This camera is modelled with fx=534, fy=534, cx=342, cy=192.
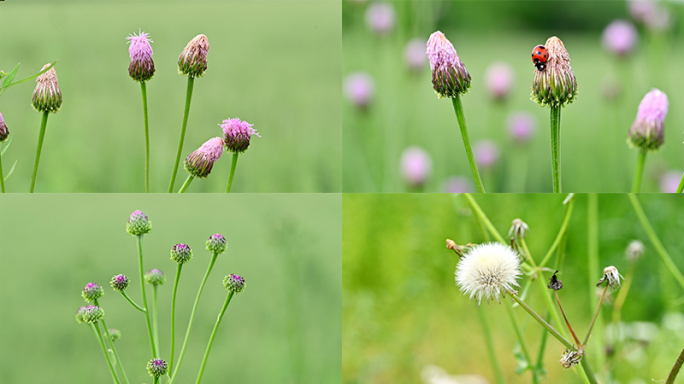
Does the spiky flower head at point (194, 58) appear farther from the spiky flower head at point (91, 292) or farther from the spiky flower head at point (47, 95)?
the spiky flower head at point (91, 292)

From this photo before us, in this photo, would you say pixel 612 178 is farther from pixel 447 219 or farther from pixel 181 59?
pixel 181 59

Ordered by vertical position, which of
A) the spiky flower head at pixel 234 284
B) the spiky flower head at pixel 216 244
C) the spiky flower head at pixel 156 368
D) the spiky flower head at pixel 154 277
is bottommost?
the spiky flower head at pixel 156 368

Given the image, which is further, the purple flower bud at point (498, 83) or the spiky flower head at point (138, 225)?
the purple flower bud at point (498, 83)

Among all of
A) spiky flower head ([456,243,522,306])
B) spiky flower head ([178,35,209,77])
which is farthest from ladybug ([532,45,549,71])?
spiky flower head ([178,35,209,77])

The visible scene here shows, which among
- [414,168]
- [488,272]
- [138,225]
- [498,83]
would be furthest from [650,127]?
[498,83]

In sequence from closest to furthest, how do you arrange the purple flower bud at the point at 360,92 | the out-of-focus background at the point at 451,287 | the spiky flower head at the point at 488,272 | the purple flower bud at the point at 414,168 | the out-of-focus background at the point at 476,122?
the spiky flower head at the point at 488,272
the out-of-focus background at the point at 451,287
the purple flower bud at the point at 414,168
the out-of-focus background at the point at 476,122
the purple flower bud at the point at 360,92

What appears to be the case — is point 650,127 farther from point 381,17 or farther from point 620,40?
point 620,40

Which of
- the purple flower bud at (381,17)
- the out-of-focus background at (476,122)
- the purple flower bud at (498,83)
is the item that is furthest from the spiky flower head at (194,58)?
the purple flower bud at (498,83)
